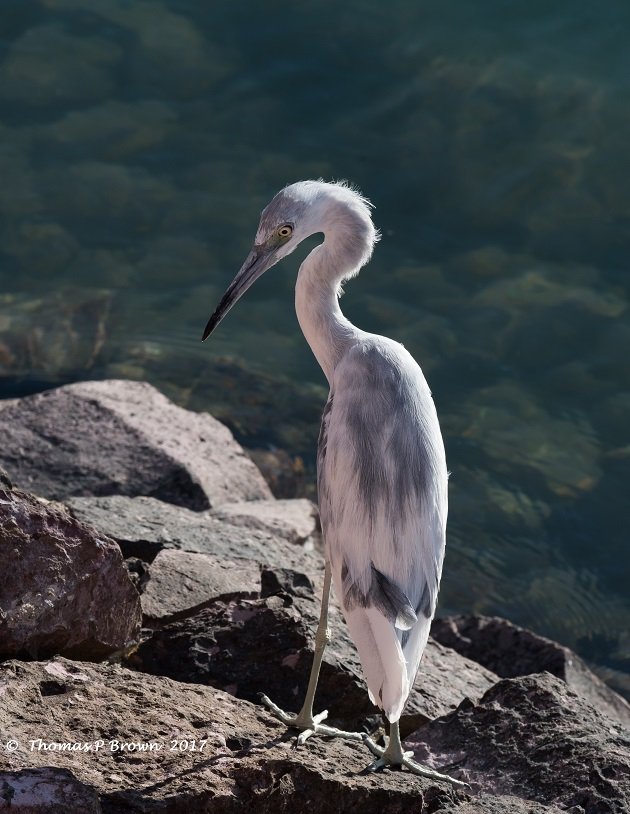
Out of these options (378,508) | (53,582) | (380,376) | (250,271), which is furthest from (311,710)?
(250,271)

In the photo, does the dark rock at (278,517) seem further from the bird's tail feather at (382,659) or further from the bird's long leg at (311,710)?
the bird's tail feather at (382,659)

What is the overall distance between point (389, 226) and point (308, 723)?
6.31m

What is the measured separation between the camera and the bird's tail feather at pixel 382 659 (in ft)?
11.8

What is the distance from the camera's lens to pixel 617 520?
7844 millimetres

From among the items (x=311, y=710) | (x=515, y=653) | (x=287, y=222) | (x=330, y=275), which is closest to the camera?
(x=311, y=710)

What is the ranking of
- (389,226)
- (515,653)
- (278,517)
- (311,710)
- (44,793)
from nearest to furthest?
(44,793), (311,710), (515,653), (278,517), (389,226)

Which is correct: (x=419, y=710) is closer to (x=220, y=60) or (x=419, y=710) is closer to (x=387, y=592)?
(x=387, y=592)

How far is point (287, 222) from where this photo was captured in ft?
15.1

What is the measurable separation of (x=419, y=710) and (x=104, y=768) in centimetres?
152

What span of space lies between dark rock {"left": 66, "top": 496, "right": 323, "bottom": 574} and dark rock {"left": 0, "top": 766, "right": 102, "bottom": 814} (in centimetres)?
199

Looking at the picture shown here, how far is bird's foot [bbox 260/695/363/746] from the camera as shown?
13.0 feet

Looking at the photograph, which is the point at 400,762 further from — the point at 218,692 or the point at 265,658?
the point at 265,658

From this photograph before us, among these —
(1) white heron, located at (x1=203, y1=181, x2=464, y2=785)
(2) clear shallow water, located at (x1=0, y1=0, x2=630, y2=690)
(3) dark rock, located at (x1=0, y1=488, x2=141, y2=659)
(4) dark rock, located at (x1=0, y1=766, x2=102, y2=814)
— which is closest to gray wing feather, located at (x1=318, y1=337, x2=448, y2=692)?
(1) white heron, located at (x1=203, y1=181, x2=464, y2=785)

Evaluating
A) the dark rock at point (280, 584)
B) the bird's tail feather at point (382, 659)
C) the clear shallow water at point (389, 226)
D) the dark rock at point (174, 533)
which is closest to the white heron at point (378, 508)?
the bird's tail feather at point (382, 659)
